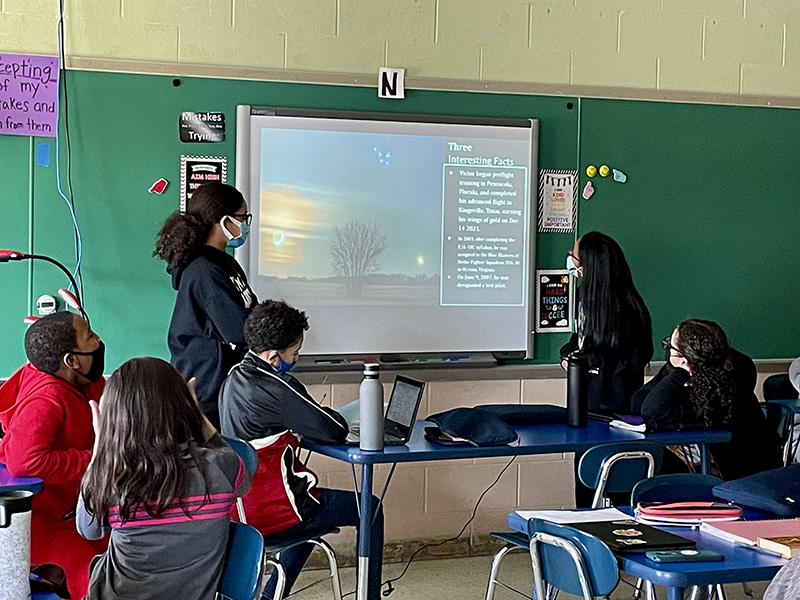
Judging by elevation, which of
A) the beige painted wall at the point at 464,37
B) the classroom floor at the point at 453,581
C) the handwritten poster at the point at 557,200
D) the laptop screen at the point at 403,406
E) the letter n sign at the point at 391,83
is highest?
the beige painted wall at the point at 464,37

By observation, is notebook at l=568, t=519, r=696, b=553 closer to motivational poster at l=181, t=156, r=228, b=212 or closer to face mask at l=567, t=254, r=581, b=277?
face mask at l=567, t=254, r=581, b=277

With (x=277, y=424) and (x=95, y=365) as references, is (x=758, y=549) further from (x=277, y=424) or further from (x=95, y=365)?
(x=95, y=365)

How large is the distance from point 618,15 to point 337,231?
5.47ft

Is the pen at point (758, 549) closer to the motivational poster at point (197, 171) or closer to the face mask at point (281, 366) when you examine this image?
the face mask at point (281, 366)

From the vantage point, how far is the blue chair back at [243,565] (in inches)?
98.2

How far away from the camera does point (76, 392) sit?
3168mm

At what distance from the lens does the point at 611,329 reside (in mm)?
4285

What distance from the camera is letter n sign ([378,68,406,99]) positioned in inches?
187

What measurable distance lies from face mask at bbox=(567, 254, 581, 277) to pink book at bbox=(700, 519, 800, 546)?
1.96 meters

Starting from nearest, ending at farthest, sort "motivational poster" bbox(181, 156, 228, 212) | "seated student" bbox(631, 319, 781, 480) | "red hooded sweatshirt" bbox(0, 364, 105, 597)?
"red hooded sweatshirt" bbox(0, 364, 105, 597) → "seated student" bbox(631, 319, 781, 480) → "motivational poster" bbox(181, 156, 228, 212)

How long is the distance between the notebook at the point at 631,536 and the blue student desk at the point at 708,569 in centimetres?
3

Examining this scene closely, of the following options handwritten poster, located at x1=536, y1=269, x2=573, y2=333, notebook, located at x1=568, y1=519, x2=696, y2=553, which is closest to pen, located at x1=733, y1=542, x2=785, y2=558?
notebook, located at x1=568, y1=519, x2=696, y2=553

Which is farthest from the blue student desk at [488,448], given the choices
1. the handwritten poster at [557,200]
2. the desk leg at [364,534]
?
the handwritten poster at [557,200]

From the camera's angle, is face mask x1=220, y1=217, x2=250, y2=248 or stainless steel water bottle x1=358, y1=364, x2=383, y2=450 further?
face mask x1=220, y1=217, x2=250, y2=248
